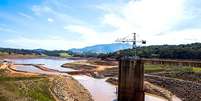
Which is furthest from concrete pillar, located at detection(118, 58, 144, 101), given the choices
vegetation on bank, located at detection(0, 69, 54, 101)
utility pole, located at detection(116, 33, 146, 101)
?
vegetation on bank, located at detection(0, 69, 54, 101)

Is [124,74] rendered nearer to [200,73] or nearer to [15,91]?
[15,91]

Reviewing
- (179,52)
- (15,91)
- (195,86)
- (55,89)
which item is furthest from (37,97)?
(179,52)

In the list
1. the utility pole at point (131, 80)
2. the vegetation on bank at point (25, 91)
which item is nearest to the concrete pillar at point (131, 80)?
the utility pole at point (131, 80)

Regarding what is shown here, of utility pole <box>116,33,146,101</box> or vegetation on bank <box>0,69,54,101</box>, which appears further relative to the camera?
utility pole <box>116,33,146,101</box>

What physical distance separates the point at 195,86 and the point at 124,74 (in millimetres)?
24768

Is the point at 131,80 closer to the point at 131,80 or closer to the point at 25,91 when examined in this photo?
the point at 131,80

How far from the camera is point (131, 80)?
38.6 metres

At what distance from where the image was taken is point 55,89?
4712cm

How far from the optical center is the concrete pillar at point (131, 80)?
3819cm

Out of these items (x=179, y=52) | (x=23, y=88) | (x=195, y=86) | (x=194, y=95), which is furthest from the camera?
(x=179, y=52)

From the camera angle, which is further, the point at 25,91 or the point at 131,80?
the point at 25,91

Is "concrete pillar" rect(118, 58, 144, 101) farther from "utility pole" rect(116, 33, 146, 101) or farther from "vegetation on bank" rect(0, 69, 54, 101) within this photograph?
"vegetation on bank" rect(0, 69, 54, 101)

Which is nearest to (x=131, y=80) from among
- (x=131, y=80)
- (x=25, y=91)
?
(x=131, y=80)

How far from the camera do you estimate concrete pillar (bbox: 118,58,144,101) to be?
125 ft
